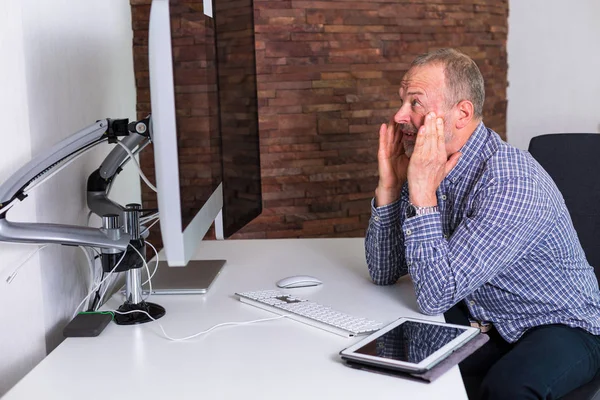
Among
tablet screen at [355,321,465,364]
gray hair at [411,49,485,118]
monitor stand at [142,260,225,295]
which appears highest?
gray hair at [411,49,485,118]

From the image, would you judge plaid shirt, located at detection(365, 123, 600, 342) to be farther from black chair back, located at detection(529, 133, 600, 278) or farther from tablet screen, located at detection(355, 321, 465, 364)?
black chair back, located at detection(529, 133, 600, 278)

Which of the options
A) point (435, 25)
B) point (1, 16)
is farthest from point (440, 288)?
point (435, 25)

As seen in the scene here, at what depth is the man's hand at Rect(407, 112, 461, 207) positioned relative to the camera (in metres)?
1.64

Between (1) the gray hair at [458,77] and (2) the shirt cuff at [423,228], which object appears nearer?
(2) the shirt cuff at [423,228]

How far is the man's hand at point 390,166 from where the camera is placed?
6.06 feet

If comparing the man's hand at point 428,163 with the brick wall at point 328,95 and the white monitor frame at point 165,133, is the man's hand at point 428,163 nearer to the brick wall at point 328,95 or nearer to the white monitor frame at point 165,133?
the white monitor frame at point 165,133

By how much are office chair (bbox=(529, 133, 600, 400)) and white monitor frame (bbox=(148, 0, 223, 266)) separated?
1.25m

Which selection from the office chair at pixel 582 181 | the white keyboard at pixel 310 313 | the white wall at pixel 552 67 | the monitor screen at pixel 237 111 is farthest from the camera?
the white wall at pixel 552 67

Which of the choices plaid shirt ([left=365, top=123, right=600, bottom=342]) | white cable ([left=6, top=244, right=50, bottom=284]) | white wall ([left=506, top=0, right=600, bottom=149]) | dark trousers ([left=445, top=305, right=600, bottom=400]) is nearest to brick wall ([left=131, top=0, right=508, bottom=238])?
white wall ([left=506, top=0, right=600, bottom=149])

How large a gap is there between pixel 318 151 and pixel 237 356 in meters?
1.76

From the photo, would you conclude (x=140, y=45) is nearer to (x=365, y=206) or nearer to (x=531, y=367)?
(x=365, y=206)

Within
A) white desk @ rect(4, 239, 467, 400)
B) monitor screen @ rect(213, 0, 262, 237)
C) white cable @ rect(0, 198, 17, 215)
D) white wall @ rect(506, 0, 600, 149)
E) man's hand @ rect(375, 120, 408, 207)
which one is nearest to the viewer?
white desk @ rect(4, 239, 467, 400)

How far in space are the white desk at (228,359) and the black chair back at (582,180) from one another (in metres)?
0.62

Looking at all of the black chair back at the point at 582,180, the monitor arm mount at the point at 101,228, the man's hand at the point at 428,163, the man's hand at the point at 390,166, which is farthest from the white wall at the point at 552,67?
the monitor arm mount at the point at 101,228
